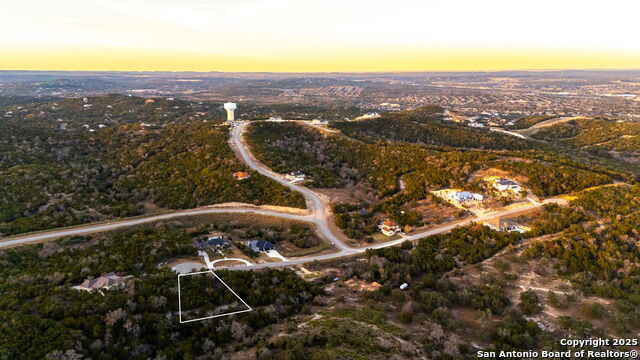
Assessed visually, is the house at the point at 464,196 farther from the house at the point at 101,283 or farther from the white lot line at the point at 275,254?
the house at the point at 101,283

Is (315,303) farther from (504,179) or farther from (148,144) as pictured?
(148,144)

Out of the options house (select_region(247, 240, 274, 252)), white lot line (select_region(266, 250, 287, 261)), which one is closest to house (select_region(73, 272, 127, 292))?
house (select_region(247, 240, 274, 252))

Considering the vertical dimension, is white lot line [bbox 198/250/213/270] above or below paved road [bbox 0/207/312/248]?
below

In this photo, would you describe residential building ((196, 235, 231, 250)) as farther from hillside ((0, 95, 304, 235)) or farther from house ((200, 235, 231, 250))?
hillside ((0, 95, 304, 235))

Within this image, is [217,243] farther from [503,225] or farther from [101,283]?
[503,225]

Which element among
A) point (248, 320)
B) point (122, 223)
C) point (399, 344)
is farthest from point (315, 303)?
point (122, 223)

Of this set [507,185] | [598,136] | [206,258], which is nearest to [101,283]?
[206,258]
